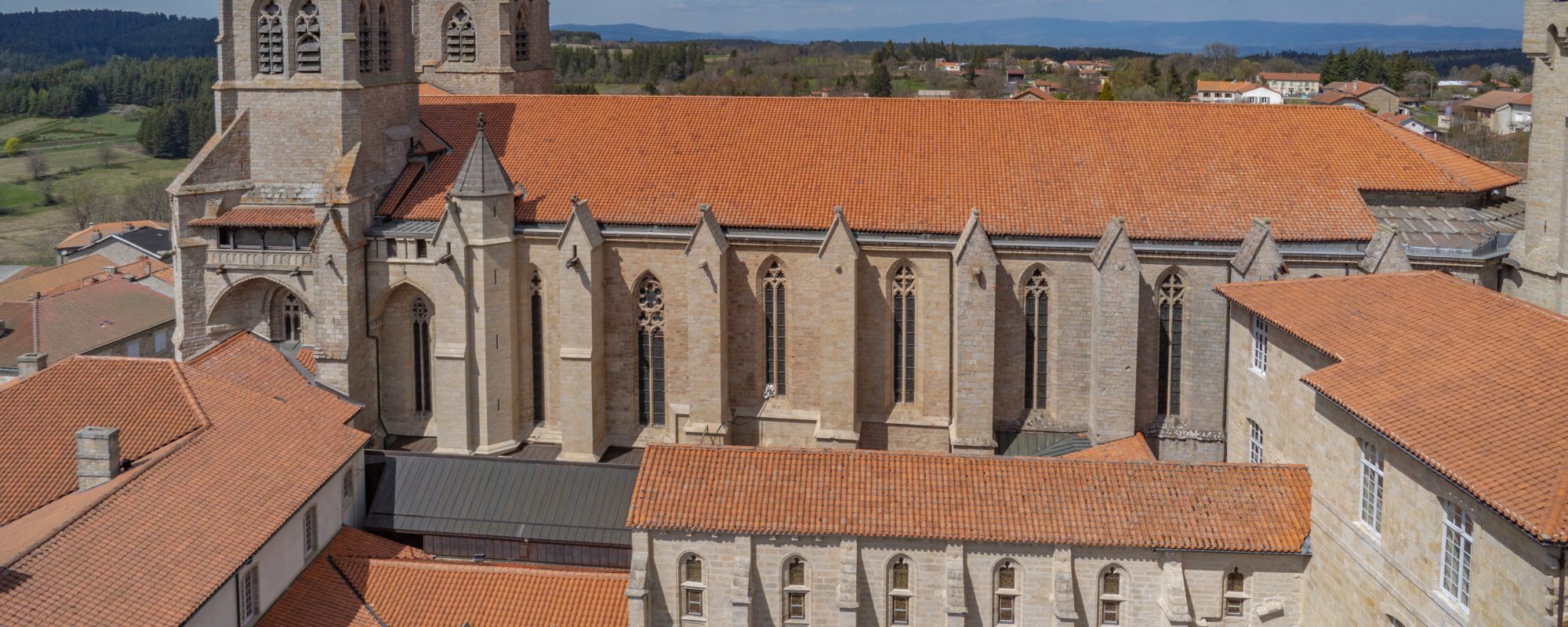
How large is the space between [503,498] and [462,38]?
2118 cm

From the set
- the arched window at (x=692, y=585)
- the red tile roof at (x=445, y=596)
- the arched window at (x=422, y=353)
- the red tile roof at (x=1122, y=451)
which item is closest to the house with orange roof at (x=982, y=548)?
the arched window at (x=692, y=585)

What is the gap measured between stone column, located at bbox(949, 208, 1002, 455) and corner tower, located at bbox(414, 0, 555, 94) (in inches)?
847

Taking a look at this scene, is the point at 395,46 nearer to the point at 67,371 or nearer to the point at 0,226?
the point at 67,371

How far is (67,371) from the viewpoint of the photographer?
111ft

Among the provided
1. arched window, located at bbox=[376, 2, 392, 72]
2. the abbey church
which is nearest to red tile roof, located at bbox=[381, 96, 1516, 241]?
the abbey church

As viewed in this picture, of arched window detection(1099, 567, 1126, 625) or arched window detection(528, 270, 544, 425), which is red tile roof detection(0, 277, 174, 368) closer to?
arched window detection(528, 270, 544, 425)

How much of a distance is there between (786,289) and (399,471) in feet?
37.0

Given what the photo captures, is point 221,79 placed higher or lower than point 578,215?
higher

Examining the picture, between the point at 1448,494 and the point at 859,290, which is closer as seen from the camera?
the point at 1448,494

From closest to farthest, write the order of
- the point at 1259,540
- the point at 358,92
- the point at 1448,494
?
1. the point at 1448,494
2. the point at 1259,540
3. the point at 358,92

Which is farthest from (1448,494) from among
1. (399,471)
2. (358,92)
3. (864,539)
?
(358,92)

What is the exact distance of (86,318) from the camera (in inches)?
2719

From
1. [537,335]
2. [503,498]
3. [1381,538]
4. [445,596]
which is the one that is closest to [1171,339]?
[1381,538]

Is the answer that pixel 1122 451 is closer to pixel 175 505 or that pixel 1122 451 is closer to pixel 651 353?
pixel 651 353
